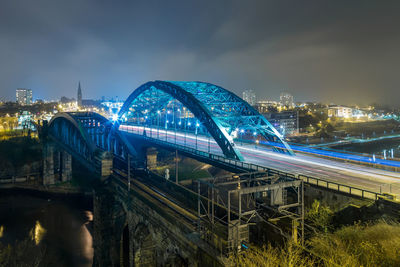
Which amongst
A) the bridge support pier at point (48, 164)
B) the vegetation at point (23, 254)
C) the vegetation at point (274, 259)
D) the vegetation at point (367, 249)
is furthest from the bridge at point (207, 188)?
the vegetation at point (23, 254)

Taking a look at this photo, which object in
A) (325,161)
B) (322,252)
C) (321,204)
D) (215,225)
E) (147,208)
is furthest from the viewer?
(325,161)

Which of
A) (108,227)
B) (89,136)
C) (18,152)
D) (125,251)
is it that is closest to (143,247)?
(108,227)

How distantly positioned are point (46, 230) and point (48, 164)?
2372 cm

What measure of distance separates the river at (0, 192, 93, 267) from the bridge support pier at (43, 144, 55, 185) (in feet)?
18.4

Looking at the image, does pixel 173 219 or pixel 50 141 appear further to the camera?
pixel 50 141

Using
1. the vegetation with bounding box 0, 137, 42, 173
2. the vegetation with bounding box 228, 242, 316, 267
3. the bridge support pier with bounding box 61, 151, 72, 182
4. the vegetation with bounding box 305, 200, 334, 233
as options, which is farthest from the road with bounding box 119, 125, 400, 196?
the vegetation with bounding box 0, 137, 42, 173

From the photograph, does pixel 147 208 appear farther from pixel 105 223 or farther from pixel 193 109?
pixel 193 109

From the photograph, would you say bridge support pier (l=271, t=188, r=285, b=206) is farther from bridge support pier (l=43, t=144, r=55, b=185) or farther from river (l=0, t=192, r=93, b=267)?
bridge support pier (l=43, t=144, r=55, b=185)

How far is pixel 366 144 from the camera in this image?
231 ft

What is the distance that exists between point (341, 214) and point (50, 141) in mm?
59873

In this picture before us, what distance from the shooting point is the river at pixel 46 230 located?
103 ft

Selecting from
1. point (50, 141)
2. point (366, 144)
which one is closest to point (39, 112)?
point (50, 141)

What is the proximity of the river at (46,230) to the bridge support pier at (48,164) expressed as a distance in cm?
562

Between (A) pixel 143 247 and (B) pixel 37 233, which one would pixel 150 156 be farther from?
(A) pixel 143 247
